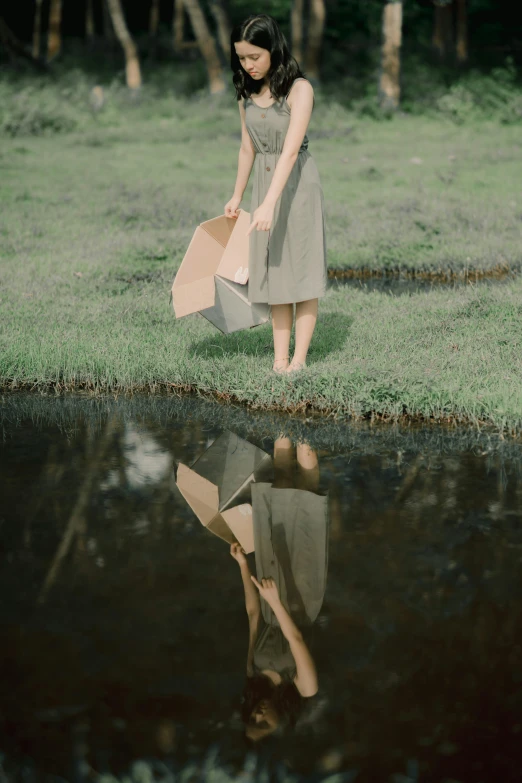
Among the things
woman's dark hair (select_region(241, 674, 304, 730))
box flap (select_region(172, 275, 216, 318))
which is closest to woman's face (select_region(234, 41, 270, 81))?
box flap (select_region(172, 275, 216, 318))

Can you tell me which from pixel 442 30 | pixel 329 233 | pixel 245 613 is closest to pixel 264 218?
pixel 245 613

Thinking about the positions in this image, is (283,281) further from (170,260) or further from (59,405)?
(170,260)

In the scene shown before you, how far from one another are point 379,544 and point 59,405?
2267 millimetres

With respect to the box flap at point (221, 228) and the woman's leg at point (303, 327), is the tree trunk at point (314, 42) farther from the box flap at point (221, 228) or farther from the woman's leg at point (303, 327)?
the woman's leg at point (303, 327)

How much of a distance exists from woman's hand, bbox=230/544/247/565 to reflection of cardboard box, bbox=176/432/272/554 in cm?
2

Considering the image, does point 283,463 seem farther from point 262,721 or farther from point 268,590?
point 262,721

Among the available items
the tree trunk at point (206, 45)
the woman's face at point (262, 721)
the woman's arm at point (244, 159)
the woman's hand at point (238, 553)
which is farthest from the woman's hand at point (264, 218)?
the tree trunk at point (206, 45)

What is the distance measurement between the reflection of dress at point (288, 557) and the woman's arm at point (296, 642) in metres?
0.01

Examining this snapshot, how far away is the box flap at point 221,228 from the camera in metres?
5.20

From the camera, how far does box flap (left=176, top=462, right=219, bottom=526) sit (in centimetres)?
356

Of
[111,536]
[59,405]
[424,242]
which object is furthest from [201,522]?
[424,242]

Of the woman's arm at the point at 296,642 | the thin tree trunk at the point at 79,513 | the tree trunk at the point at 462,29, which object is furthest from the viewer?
the tree trunk at the point at 462,29

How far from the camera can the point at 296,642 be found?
2.64 m

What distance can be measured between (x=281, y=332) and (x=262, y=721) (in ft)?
9.85
